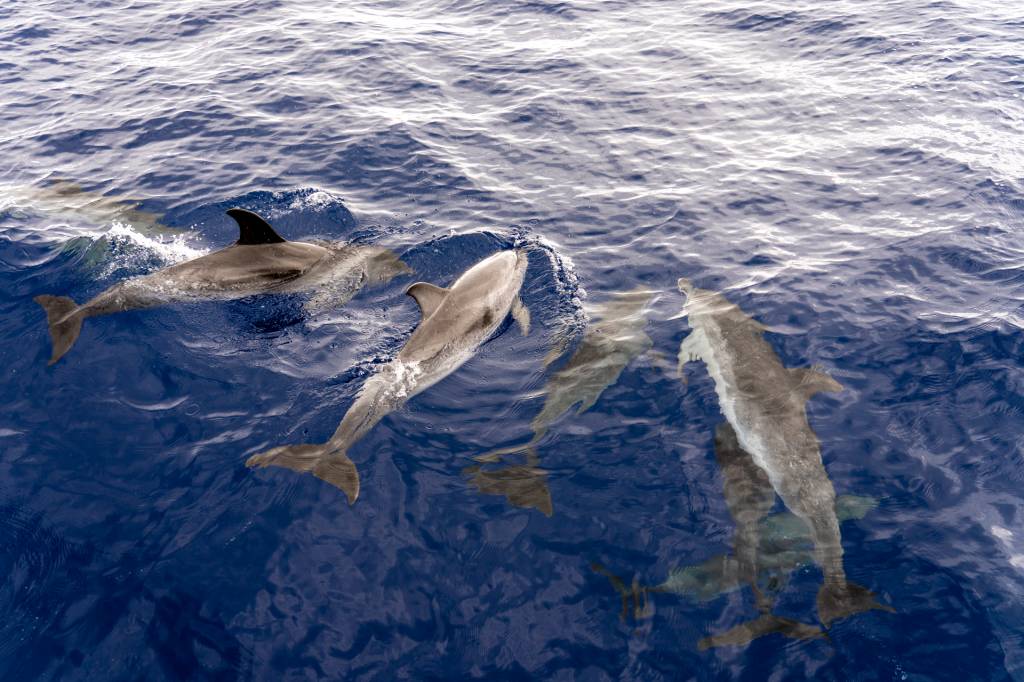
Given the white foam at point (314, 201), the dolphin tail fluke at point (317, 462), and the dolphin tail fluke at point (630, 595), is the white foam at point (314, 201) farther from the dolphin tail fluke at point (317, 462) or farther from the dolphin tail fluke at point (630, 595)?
the dolphin tail fluke at point (630, 595)

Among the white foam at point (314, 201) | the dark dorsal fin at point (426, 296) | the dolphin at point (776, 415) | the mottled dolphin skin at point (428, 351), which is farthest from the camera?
the white foam at point (314, 201)

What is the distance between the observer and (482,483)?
815 cm

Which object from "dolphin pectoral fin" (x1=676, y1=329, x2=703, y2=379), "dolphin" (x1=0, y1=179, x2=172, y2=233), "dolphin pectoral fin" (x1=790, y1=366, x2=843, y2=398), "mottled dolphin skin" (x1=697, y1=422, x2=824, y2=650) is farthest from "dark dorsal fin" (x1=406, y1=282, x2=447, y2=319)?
"dolphin" (x1=0, y1=179, x2=172, y2=233)

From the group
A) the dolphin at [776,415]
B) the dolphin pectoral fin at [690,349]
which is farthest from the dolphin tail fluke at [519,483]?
the dolphin pectoral fin at [690,349]

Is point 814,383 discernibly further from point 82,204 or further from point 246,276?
point 82,204

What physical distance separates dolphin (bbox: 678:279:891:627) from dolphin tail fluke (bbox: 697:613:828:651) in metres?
0.20

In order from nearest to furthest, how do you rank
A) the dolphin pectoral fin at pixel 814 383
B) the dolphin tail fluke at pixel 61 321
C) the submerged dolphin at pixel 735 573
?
the submerged dolphin at pixel 735 573 < the dolphin pectoral fin at pixel 814 383 < the dolphin tail fluke at pixel 61 321

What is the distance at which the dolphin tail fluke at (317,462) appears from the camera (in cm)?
807

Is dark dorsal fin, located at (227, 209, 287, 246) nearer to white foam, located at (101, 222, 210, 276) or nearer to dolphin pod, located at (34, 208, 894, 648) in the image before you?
dolphin pod, located at (34, 208, 894, 648)

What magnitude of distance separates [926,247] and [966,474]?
5621 millimetres

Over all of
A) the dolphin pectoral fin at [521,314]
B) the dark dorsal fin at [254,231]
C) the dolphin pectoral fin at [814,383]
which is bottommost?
the dolphin pectoral fin at [814,383]

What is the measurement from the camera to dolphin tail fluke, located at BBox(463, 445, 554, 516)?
7.92 meters

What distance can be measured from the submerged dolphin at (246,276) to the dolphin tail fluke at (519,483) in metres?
4.56

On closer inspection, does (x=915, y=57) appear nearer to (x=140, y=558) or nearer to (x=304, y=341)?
(x=304, y=341)
